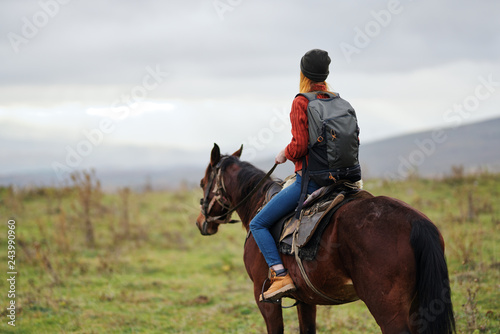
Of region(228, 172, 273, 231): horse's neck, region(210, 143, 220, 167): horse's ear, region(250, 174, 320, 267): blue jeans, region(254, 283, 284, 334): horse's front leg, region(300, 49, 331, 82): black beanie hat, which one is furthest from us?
region(210, 143, 220, 167): horse's ear

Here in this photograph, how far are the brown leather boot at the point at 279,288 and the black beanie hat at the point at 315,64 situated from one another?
1.84 metres

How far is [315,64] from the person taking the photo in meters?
3.99

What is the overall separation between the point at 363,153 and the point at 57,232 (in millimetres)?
100976

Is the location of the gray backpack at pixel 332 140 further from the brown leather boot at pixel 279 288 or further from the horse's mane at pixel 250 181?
the horse's mane at pixel 250 181

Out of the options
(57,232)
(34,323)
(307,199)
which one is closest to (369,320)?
(307,199)

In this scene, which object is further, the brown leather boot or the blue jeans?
the blue jeans

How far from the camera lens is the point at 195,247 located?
43.0 feet

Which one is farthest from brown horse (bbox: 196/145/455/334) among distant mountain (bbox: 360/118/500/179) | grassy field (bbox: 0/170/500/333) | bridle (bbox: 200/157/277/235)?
distant mountain (bbox: 360/118/500/179)

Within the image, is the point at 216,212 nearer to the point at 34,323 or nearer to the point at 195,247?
the point at 34,323

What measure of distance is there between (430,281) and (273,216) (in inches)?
61.8

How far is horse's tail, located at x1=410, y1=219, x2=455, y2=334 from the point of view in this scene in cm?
305

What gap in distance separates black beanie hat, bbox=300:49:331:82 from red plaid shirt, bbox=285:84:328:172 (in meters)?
0.27

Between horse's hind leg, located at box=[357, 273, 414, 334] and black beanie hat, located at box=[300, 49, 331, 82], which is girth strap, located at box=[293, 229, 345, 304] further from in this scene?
black beanie hat, located at box=[300, 49, 331, 82]

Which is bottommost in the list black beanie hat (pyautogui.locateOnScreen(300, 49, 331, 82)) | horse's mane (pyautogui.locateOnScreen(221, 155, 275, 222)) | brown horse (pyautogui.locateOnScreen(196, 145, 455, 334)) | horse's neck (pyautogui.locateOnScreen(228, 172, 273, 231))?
brown horse (pyautogui.locateOnScreen(196, 145, 455, 334))
